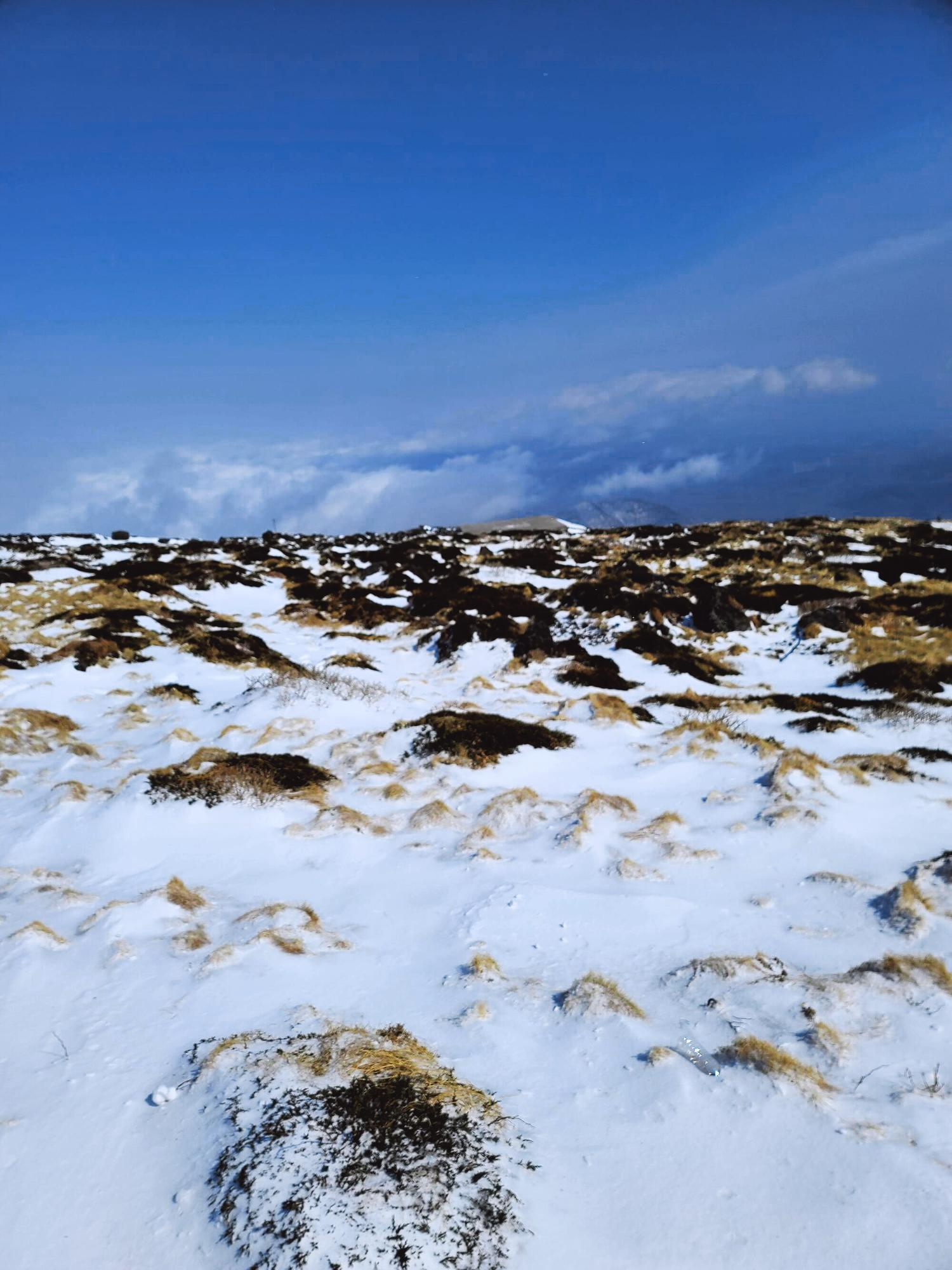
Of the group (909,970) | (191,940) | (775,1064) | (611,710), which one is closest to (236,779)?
(191,940)

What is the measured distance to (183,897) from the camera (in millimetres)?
6328

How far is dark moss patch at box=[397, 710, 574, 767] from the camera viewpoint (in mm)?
9898

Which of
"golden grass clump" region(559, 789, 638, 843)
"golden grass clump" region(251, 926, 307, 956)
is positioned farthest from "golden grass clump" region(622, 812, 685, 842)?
"golden grass clump" region(251, 926, 307, 956)

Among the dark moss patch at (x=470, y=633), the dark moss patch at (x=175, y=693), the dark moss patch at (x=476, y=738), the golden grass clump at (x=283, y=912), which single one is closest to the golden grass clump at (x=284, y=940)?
the golden grass clump at (x=283, y=912)

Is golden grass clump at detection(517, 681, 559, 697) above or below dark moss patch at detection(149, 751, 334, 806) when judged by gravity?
below

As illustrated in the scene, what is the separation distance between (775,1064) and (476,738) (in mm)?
6584

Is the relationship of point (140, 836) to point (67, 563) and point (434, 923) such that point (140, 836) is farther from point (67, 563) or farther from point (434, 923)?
point (67, 563)

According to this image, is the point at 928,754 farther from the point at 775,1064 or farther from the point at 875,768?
the point at 775,1064

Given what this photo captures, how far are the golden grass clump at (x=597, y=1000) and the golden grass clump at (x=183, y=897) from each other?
3611mm

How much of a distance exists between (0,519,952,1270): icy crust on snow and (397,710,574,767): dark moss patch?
72 millimetres

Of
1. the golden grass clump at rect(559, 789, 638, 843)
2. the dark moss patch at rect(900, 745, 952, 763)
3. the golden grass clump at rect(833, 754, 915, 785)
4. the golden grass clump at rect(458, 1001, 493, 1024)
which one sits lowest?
the dark moss patch at rect(900, 745, 952, 763)

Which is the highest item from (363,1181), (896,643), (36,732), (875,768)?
(36,732)

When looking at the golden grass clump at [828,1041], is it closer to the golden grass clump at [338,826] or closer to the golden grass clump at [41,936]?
the golden grass clump at [338,826]

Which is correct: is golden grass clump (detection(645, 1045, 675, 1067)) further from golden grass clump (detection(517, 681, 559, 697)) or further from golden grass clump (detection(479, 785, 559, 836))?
golden grass clump (detection(517, 681, 559, 697))
